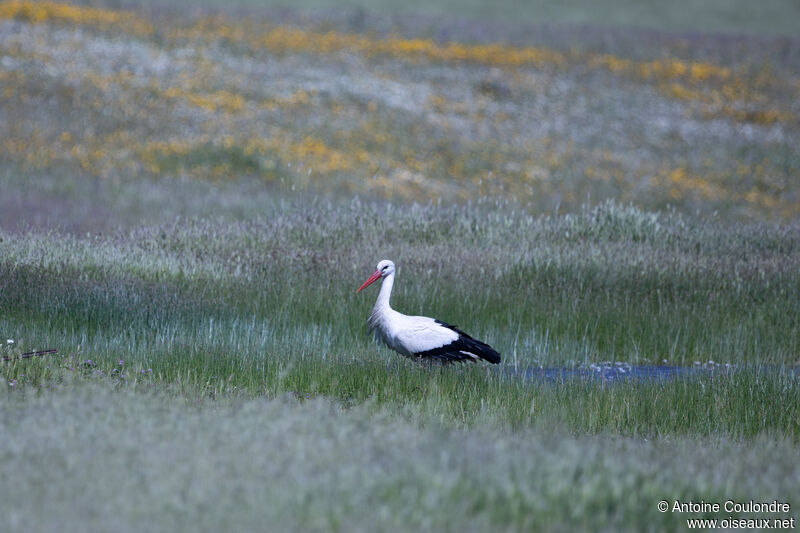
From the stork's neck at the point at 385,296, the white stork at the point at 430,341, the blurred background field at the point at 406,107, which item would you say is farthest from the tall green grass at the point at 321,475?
the blurred background field at the point at 406,107

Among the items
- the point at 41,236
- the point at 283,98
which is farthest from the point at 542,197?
the point at 41,236

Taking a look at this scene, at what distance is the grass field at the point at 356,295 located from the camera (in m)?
4.41

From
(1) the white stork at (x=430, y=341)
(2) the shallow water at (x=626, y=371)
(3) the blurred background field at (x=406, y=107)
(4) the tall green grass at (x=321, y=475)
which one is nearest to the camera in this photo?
(4) the tall green grass at (x=321, y=475)

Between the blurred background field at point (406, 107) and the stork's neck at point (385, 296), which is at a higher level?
the blurred background field at point (406, 107)

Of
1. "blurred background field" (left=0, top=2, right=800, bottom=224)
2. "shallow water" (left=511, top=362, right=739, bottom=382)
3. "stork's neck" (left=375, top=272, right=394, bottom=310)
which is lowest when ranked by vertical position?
"shallow water" (left=511, top=362, right=739, bottom=382)

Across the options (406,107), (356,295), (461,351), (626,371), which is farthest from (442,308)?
(406,107)

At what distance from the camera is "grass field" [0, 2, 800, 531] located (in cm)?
441

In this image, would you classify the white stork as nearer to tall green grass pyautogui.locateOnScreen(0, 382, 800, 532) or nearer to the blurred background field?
tall green grass pyautogui.locateOnScreen(0, 382, 800, 532)

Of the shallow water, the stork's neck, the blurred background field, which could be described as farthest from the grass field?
the stork's neck

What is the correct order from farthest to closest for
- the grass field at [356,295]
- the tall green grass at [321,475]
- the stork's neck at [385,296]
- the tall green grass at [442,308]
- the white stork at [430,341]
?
the stork's neck at [385,296] < the white stork at [430,341] < the tall green grass at [442,308] < the grass field at [356,295] < the tall green grass at [321,475]

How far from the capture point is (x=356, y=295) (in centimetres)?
1012

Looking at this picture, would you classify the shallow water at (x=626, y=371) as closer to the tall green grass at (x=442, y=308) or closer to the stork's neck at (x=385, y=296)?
the tall green grass at (x=442, y=308)

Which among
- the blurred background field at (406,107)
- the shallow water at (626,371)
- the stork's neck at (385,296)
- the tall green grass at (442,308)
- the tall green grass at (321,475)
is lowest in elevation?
the shallow water at (626,371)

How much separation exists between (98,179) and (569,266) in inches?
434
